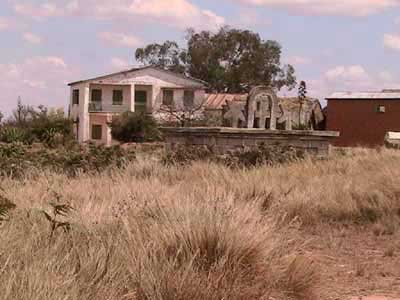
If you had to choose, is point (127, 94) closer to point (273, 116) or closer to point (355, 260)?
point (273, 116)

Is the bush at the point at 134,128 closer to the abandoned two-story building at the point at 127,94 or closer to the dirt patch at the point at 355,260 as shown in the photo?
the abandoned two-story building at the point at 127,94

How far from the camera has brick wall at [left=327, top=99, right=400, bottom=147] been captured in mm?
44344

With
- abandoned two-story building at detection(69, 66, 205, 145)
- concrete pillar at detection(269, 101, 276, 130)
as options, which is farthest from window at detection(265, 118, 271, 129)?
abandoned two-story building at detection(69, 66, 205, 145)

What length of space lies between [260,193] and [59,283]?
8451mm

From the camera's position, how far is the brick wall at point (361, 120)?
4434cm

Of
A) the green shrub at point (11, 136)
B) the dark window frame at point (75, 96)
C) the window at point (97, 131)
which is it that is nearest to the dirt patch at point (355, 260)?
the green shrub at point (11, 136)

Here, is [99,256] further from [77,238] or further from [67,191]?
[67,191]

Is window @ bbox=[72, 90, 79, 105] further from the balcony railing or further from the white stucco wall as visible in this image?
the balcony railing

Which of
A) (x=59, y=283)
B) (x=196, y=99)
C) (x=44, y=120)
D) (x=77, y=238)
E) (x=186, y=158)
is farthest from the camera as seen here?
(x=196, y=99)

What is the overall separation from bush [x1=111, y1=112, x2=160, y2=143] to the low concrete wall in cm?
3300

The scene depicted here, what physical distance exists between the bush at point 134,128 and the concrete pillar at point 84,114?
904 cm

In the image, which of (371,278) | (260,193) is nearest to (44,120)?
(260,193)

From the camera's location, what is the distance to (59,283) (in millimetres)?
4945

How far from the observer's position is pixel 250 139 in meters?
22.1
